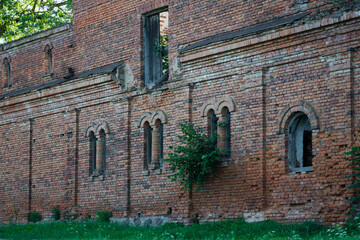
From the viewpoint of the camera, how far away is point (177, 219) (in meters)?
18.7

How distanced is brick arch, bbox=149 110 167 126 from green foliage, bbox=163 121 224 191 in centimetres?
153

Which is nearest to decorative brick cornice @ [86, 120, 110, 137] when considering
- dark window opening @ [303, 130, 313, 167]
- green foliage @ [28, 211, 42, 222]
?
green foliage @ [28, 211, 42, 222]

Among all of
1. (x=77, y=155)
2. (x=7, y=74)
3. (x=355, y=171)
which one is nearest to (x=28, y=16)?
(x=7, y=74)

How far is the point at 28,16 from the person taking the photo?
31.8 metres

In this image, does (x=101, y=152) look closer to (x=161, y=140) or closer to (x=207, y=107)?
(x=161, y=140)

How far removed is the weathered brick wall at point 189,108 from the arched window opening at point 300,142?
0.25 m

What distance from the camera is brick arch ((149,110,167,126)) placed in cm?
1966

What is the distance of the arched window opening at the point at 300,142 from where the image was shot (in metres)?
16.4

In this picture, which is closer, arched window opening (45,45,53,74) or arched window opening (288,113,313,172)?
arched window opening (288,113,313,172)

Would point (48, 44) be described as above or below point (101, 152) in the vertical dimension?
above

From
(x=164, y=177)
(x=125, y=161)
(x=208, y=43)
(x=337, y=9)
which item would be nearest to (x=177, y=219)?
(x=164, y=177)

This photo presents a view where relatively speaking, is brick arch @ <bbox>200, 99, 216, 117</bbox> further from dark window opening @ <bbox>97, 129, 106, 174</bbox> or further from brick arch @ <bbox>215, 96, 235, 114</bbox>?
dark window opening @ <bbox>97, 129, 106, 174</bbox>

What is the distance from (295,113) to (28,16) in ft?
62.1

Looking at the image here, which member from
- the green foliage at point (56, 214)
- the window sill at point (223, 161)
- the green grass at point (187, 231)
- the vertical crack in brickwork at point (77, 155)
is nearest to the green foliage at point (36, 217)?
the green foliage at point (56, 214)
